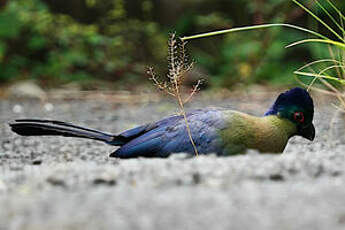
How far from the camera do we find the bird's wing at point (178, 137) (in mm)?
2891

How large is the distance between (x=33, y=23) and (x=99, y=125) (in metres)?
3.13

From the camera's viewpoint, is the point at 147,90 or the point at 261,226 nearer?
the point at 261,226

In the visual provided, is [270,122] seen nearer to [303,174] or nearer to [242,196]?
[303,174]

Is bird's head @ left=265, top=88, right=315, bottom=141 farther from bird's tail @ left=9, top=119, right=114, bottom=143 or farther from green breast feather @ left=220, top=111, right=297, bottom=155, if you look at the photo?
bird's tail @ left=9, top=119, right=114, bottom=143

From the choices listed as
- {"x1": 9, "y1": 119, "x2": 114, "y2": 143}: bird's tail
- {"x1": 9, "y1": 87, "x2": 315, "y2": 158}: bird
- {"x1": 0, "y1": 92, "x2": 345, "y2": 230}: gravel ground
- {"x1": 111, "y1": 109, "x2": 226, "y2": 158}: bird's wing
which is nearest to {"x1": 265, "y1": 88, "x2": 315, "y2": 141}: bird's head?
{"x1": 9, "y1": 87, "x2": 315, "y2": 158}: bird

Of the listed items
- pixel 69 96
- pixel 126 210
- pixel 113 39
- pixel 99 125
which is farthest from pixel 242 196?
pixel 113 39

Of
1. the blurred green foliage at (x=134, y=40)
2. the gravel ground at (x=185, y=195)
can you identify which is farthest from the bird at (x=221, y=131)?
the blurred green foliage at (x=134, y=40)

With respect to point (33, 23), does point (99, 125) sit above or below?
below

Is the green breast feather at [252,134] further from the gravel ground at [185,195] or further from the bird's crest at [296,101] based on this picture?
the gravel ground at [185,195]

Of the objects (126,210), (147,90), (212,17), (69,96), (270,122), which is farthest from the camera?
(212,17)

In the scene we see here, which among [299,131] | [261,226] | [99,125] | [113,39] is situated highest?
[113,39]

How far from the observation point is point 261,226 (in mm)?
1562

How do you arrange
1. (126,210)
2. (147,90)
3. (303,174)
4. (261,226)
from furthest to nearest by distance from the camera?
1. (147,90)
2. (303,174)
3. (126,210)
4. (261,226)

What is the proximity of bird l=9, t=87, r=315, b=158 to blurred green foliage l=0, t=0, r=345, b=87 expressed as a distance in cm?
467
